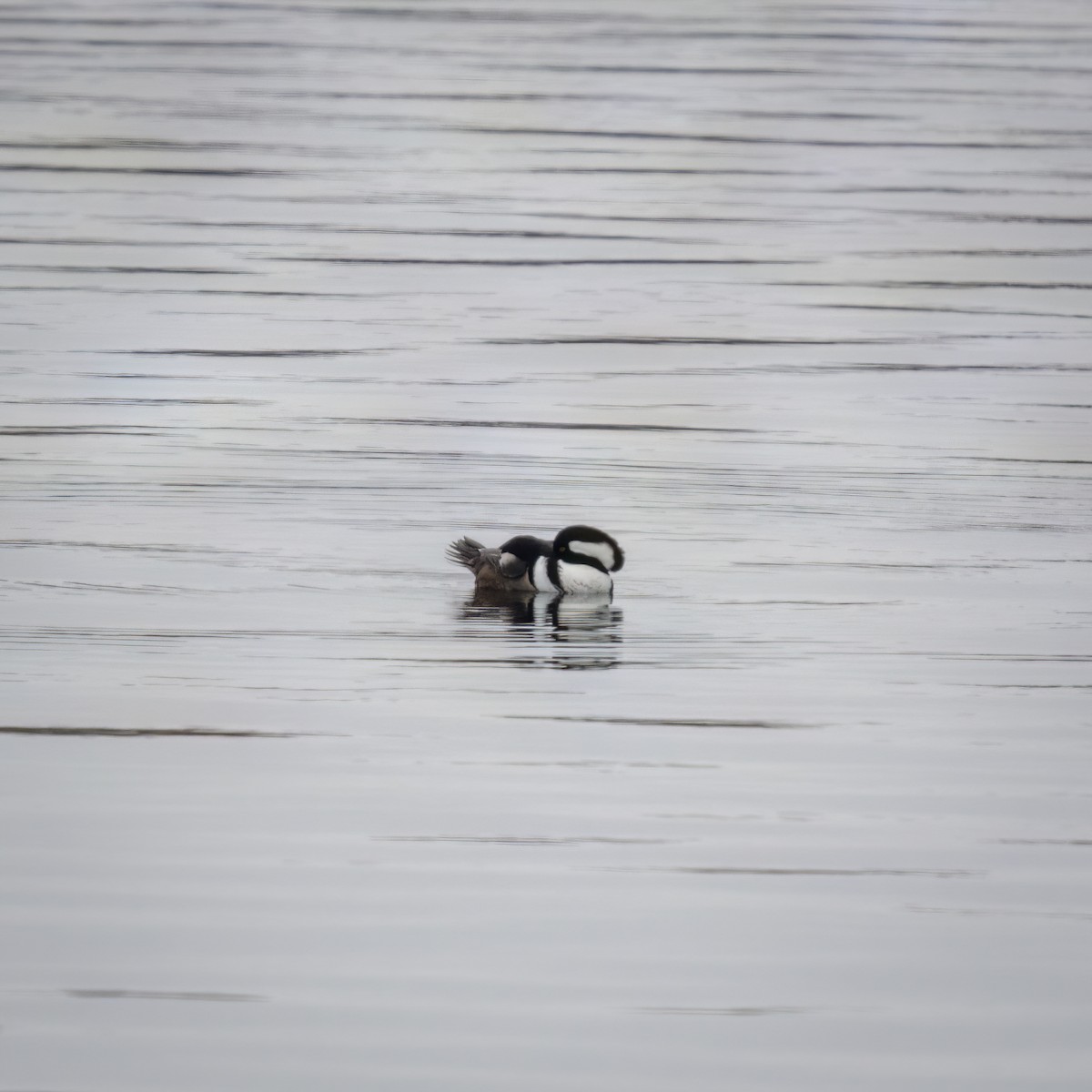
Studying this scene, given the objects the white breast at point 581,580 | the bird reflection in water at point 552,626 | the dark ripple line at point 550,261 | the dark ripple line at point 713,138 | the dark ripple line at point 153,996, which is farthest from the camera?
the dark ripple line at point 713,138

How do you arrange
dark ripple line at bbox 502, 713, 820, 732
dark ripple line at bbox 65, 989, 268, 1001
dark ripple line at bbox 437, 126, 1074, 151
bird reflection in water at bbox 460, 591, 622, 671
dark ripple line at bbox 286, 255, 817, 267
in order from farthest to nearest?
dark ripple line at bbox 437, 126, 1074, 151 → dark ripple line at bbox 286, 255, 817, 267 → bird reflection in water at bbox 460, 591, 622, 671 → dark ripple line at bbox 502, 713, 820, 732 → dark ripple line at bbox 65, 989, 268, 1001

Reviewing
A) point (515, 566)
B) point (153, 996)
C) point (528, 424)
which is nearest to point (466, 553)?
point (515, 566)

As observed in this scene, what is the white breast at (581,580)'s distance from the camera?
7.48ft

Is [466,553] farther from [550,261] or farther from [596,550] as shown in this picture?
[550,261]

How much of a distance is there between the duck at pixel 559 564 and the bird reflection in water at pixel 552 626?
13 millimetres

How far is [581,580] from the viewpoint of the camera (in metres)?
2.29

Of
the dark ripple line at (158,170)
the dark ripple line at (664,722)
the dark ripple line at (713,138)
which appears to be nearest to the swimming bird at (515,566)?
the dark ripple line at (664,722)

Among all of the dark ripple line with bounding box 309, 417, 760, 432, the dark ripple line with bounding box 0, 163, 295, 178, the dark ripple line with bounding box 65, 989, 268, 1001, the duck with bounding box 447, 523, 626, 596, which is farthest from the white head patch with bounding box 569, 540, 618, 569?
the dark ripple line with bounding box 0, 163, 295, 178

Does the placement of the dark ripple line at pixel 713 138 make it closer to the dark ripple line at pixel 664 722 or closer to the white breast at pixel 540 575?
the white breast at pixel 540 575

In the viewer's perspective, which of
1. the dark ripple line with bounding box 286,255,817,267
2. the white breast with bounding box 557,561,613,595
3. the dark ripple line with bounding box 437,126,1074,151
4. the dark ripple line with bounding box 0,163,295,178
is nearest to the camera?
the white breast with bounding box 557,561,613,595

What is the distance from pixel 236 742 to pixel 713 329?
1977 millimetres

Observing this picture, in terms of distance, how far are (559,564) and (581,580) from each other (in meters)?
0.03

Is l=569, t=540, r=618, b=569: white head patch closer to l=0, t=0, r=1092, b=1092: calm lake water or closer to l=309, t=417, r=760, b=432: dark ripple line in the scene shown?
l=0, t=0, r=1092, b=1092: calm lake water

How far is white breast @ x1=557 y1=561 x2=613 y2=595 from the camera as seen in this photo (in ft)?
7.48
